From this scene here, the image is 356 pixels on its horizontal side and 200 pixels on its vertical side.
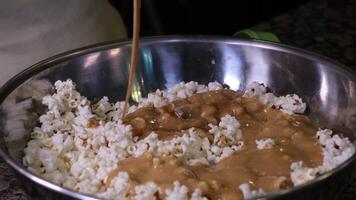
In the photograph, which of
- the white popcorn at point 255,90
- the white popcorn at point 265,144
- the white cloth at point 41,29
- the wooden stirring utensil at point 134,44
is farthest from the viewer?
the white cloth at point 41,29

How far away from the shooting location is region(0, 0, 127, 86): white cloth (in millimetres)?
1421

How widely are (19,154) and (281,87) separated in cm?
52

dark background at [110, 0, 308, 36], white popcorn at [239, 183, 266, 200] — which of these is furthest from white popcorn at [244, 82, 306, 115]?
dark background at [110, 0, 308, 36]

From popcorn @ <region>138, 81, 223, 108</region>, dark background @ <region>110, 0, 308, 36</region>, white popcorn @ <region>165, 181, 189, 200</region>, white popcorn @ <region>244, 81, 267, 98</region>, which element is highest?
white popcorn @ <region>165, 181, 189, 200</region>

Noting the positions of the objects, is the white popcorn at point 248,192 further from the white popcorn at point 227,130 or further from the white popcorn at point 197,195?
the white popcorn at point 227,130

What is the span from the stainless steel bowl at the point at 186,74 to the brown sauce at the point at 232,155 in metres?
0.07

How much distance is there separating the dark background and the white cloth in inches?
45.3

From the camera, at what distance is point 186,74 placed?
1.38 metres

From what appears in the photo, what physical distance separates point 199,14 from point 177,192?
2216 millimetres

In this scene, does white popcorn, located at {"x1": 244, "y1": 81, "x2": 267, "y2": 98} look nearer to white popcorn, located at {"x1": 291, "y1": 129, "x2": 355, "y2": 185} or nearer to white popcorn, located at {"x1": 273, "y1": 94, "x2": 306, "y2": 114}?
white popcorn, located at {"x1": 273, "y1": 94, "x2": 306, "y2": 114}

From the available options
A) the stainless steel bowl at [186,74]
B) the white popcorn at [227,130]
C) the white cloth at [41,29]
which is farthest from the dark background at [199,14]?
the white popcorn at [227,130]

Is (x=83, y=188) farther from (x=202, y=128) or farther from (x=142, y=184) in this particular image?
(x=202, y=128)

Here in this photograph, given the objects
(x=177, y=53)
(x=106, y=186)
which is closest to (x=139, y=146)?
(x=106, y=186)

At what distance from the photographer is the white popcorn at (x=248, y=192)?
0.91m
